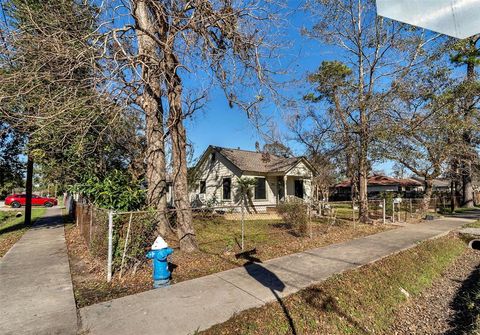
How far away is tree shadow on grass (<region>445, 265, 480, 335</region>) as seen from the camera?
4707 mm

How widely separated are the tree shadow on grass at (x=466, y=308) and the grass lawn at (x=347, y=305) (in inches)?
25.5

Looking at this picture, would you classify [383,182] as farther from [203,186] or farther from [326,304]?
[326,304]

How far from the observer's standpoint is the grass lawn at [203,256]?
5176 mm

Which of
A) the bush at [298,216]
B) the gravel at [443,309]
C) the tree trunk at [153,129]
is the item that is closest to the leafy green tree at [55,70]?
the tree trunk at [153,129]

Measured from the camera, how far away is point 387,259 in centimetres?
734

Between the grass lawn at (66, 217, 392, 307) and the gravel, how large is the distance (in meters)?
3.11

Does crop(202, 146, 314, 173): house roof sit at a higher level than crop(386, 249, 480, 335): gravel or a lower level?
higher

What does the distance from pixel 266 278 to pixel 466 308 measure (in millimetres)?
4020

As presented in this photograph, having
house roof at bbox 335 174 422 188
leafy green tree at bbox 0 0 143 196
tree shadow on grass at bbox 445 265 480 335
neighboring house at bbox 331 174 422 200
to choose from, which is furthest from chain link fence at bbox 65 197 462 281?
house roof at bbox 335 174 422 188

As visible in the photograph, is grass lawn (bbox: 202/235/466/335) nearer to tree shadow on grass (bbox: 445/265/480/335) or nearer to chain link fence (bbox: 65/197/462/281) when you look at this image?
tree shadow on grass (bbox: 445/265/480/335)

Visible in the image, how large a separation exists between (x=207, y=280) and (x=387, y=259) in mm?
4908

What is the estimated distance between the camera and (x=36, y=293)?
497 cm

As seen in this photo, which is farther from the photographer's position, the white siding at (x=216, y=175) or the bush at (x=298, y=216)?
the white siding at (x=216, y=175)

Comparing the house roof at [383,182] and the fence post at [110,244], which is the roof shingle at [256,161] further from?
the house roof at [383,182]
